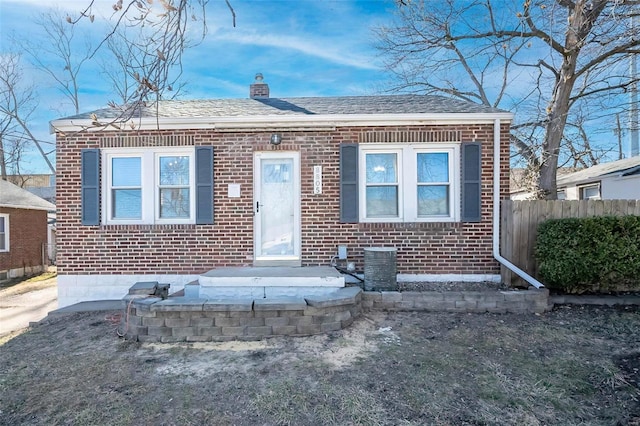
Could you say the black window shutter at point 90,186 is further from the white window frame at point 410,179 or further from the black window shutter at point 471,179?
the black window shutter at point 471,179

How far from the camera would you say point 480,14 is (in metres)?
11.0

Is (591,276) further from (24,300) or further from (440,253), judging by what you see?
(24,300)

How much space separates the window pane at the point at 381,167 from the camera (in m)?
6.50

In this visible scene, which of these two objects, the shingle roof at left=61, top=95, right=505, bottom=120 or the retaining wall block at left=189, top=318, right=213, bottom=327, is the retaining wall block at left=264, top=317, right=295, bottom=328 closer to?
the retaining wall block at left=189, top=318, right=213, bottom=327

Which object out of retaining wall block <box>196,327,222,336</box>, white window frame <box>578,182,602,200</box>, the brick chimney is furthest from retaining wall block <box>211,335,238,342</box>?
white window frame <box>578,182,602,200</box>

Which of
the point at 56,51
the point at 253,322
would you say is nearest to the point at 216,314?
the point at 253,322

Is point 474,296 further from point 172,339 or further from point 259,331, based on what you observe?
point 172,339

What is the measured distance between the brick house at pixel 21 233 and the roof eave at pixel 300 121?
8.76 meters

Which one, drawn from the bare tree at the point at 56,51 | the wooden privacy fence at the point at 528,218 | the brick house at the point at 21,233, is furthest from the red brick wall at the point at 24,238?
the wooden privacy fence at the point at 528,218

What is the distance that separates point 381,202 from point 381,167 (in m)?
0.65

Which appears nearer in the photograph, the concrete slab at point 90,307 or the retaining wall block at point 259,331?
the retaining wall block at point 259,331

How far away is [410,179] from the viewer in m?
6.41

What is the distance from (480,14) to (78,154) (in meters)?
11.7

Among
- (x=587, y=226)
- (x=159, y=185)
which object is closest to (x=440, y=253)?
(x=587, y=226)
